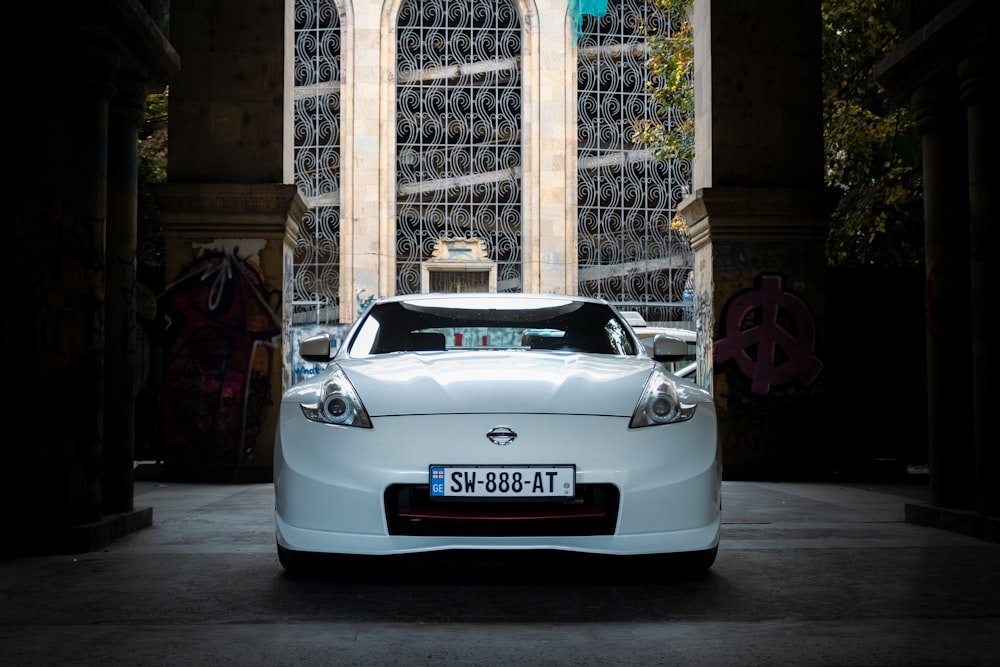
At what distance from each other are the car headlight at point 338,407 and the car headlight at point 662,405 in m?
1.12

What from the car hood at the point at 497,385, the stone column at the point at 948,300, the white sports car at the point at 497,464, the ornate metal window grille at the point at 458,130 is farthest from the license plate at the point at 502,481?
the ornate metal window grille at the point at 458,130

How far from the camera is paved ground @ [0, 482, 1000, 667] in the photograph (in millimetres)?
3627

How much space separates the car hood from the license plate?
26cm

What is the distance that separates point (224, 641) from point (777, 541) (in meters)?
3.65

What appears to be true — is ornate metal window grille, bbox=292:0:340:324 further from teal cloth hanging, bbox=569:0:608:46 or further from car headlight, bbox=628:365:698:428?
car headlight, bbox=628:365:698:428

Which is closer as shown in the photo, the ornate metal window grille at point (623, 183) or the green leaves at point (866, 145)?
the green leaves at point (866, 145)

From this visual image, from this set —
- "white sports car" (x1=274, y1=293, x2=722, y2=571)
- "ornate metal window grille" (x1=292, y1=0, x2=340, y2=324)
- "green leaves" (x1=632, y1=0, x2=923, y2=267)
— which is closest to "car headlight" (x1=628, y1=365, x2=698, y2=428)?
"white sports car" (x1=274, y1=293, x2=722, y2=571)

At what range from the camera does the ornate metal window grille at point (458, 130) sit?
33000 mm

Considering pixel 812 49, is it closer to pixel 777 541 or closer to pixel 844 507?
pixel 844 507

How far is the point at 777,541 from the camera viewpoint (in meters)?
6.48

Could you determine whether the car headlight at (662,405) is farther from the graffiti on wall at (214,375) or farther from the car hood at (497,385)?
the graffiti on wall at (214,375)

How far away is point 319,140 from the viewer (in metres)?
33.2

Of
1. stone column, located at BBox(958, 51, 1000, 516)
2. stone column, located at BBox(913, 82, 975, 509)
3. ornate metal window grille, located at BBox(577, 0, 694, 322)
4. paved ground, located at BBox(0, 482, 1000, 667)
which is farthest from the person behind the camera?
ornate metal window grille, located at BBox(577, 0, 694, 322)

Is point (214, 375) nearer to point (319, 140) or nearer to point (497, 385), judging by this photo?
point (497, 385)
